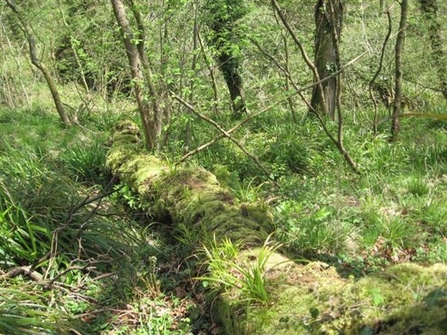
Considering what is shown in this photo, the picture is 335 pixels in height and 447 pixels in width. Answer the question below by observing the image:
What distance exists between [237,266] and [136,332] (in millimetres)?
849

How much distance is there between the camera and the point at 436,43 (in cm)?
860

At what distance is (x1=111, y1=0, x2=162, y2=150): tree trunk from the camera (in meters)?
5.94

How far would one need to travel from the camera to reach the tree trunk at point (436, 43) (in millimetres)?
8445

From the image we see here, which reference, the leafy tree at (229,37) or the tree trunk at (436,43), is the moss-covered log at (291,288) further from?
the tree trunk at (436,43)

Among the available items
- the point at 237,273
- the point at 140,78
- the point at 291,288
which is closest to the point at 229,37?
the point at 140,78

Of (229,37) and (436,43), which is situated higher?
(229,37)

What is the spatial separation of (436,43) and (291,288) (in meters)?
7.90

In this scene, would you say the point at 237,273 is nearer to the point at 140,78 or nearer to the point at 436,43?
the point at 140,78

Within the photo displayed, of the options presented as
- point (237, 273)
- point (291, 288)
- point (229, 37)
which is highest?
point (229, 37)

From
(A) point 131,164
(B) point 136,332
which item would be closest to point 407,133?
(A) point 131,164

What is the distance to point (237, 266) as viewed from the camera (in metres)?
2.89

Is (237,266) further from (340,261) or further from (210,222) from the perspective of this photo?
(340,261)

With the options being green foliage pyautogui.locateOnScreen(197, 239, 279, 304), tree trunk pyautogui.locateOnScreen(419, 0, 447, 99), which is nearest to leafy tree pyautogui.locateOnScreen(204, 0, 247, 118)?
green foliage pyautogui.locateOnScreen(197, 239, 279, 304)

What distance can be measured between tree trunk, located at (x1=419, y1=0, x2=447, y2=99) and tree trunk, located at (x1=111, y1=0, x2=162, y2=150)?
5713mm
